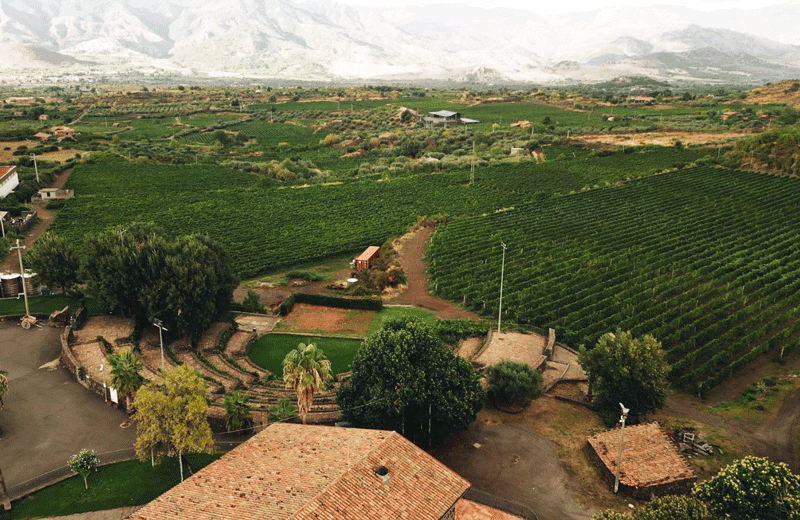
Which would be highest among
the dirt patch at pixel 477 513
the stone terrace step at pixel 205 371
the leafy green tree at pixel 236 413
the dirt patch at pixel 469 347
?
the leafy green tree at pixel 236 413

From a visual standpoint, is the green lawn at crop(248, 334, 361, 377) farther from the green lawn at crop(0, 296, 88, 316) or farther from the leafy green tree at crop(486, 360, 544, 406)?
the green lawn at crop(0, 296, 88, 316)

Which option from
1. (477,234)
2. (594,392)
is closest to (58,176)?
(477,234)

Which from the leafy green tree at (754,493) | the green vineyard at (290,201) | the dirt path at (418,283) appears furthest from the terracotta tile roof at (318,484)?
the green vineyard at (290,201)

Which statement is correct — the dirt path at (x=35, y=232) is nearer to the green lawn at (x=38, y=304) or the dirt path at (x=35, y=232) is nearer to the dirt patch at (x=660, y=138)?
the green lawn at (x=38, y=304)

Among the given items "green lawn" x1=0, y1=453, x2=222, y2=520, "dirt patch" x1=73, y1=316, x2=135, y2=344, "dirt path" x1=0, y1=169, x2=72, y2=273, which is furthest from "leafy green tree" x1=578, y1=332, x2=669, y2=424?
"dirt path" x1=0, y1=169, x2=72, y2=273

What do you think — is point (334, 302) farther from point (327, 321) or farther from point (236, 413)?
point (236, 413)

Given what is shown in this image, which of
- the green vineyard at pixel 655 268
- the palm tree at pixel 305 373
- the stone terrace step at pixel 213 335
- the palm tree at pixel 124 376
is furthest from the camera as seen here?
the green vineyard at pixel 655 268

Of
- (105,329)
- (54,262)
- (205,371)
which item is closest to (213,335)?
(205,371)
